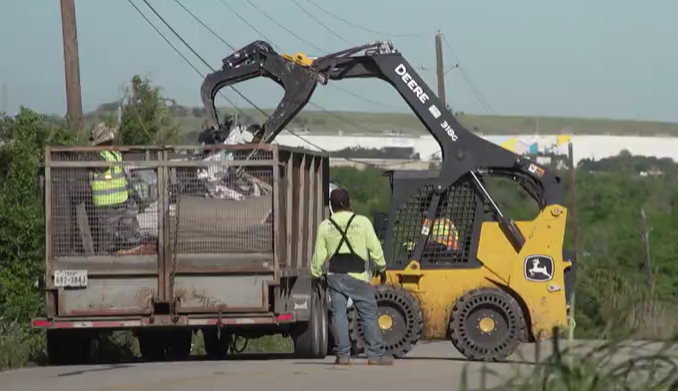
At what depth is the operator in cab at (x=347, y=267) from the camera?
1445cm

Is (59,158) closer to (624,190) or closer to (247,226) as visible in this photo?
(247,226)

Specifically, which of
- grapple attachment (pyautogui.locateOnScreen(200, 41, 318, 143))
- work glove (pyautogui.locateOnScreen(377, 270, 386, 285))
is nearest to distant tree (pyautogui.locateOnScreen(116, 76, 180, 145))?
grapple attachment (pyautogui.locateOnScreen(200, 41, 318, 143))

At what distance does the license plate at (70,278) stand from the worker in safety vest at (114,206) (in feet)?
1.25

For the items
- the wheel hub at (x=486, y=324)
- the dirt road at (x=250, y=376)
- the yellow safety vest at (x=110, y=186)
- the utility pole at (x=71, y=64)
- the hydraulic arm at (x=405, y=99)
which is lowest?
the dirt road at (x=250, y=376)

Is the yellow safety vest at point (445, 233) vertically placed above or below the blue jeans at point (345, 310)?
above

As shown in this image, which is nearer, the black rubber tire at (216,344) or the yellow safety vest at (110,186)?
the yellow safety vest at (110,186)

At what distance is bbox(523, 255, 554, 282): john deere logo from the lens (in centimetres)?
1563

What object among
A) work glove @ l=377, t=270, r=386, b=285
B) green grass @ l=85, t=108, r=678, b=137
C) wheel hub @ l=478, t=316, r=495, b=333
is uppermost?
green grass @ l=85, t=108, r=678, b=137

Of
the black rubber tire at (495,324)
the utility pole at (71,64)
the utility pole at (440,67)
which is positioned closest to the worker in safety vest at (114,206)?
the black rubber tire at (495,324)

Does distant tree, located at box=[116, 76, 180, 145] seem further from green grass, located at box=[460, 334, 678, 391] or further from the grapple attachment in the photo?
green grass, located at box=[460, 334, 678, 391]

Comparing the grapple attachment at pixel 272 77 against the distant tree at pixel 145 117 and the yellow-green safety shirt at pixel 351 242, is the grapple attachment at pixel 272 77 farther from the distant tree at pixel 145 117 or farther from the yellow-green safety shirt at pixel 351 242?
the distant tree at pixel 145 117

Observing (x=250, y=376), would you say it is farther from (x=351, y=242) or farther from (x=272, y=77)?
(x=272, y=77)

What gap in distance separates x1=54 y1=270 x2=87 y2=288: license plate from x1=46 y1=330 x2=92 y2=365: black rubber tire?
0.91 metres

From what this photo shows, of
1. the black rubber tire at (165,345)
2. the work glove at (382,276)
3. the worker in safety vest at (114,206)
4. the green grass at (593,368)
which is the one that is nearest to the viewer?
the green grass at (593,368)
